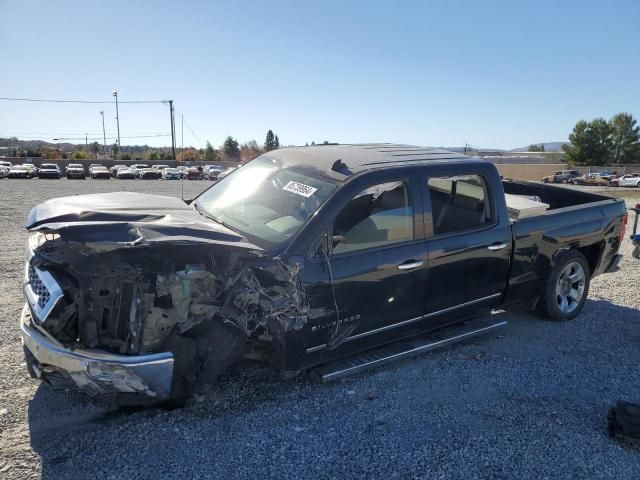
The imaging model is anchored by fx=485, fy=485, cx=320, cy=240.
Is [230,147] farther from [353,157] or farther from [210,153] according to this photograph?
[353,157]

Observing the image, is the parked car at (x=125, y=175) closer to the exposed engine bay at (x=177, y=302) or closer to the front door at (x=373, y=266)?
the exposed engine bay at (x=177, y=302)

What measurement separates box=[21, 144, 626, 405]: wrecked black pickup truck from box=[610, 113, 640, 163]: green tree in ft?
302

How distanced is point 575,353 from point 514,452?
6.40 ft

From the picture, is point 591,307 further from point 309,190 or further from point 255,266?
point 255,266

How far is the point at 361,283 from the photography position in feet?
11.9

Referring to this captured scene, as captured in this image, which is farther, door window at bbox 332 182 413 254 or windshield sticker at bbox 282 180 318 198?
windshield sticker at bbox 282 180 318 198

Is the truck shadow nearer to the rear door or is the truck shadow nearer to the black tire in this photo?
the rear door

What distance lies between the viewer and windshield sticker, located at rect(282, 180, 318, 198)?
381 cm

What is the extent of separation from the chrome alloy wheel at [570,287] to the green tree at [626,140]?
90227mm

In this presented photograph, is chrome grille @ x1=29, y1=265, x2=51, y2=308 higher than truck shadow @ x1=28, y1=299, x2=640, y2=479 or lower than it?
higher

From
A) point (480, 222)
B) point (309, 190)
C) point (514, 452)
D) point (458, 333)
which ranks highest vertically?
point (309, 190)

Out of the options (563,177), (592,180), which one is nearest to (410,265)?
(592,180)

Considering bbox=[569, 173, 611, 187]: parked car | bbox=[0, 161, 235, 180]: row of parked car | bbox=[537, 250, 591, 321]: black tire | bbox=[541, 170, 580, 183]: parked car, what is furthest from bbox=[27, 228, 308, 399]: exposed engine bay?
bbox=[541, 170, 580, 183]: parked car

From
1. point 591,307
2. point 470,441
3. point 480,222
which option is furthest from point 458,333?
point 591,307
